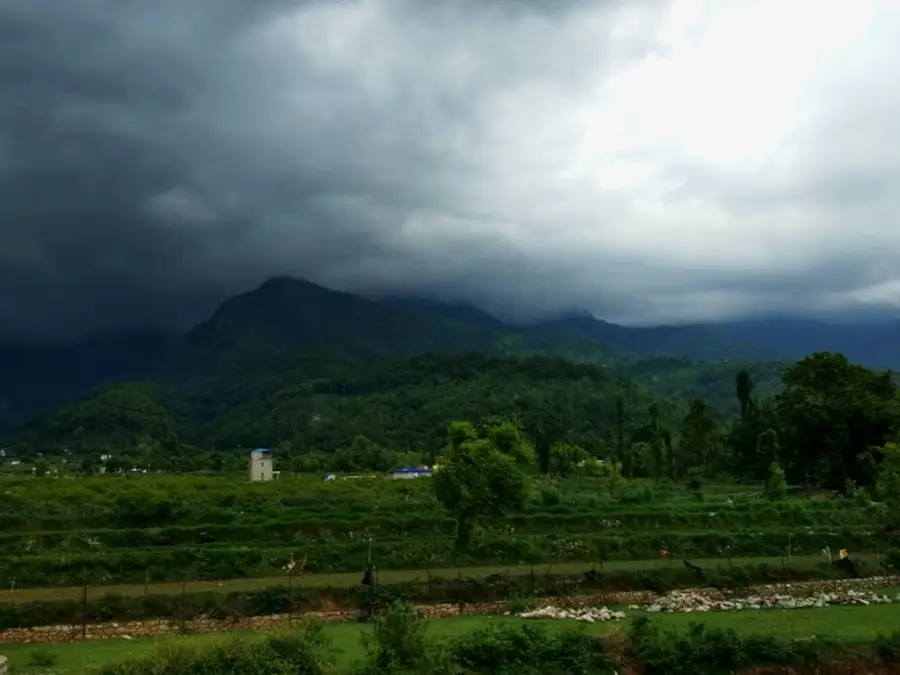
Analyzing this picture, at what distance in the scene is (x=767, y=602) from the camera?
33719mm

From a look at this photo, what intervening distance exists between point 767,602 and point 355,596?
58.9 ft

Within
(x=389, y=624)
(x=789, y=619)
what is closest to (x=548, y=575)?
(x=789, y=619)

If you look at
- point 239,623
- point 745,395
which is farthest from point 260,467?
point 239,623

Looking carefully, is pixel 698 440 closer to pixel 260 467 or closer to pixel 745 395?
pixel 745 395

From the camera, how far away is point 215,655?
2030 cm

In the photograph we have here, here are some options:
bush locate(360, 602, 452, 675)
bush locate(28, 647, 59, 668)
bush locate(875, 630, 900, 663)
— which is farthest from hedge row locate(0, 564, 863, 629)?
bush locate(875, 630, 900, 663)

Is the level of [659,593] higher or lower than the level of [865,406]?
lower

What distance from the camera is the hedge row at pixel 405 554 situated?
129ft

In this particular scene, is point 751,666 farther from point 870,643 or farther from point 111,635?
point 111,635

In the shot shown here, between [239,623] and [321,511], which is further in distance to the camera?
[321,511]

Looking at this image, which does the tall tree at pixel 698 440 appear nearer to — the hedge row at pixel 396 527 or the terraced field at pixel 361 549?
the terraced field at pixel 361 549

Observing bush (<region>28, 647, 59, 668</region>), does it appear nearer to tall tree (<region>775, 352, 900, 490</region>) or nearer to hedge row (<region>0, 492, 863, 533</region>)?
hedge row (<region>0, 492, 863, 533</region>)

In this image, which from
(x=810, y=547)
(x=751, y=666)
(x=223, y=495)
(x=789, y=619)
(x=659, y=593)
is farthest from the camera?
(x=223, y=495)

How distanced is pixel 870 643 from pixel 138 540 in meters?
38.8
